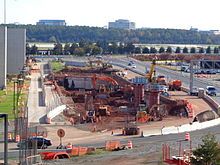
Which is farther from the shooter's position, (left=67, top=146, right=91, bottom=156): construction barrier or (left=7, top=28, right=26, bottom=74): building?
(left=7, top=28, right=26, bottom=74): building

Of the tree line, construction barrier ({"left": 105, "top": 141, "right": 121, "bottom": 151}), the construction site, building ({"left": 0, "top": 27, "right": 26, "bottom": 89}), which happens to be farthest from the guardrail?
the tree line

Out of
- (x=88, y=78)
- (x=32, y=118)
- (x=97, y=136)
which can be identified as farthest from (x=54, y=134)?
(x=88, y=78)

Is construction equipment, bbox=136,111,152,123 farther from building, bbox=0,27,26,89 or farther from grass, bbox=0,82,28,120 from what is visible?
building, bbox=0,27,26,89

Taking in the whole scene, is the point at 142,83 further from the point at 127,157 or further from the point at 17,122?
the point at 127,157

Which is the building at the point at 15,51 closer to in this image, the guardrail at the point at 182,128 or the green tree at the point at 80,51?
the guardrail at the point at 182,128

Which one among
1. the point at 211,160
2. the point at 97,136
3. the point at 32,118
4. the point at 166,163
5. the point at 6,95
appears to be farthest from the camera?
the point at 6,95

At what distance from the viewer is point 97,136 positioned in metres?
37.7

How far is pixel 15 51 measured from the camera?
89500 millimetres

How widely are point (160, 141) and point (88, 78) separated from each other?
44632 mm

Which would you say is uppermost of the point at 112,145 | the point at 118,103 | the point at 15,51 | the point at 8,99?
the point at 15,51

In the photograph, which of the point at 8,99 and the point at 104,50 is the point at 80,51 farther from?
the point at 8,99

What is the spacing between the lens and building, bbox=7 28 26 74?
88.2 metres

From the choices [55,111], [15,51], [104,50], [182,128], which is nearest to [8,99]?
[55,111]

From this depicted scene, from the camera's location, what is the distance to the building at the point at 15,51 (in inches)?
3474
